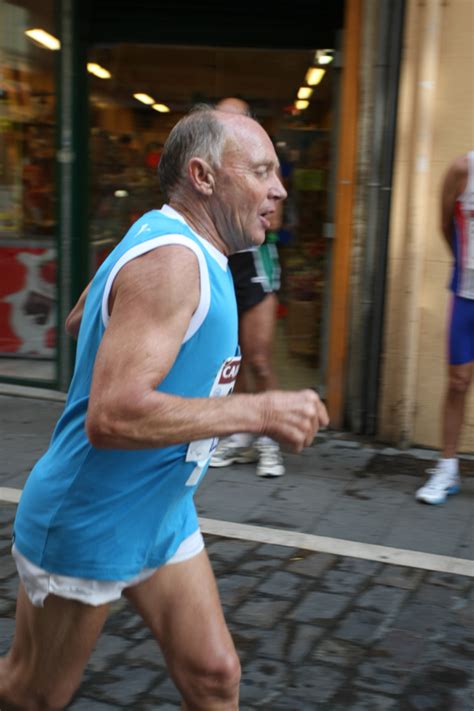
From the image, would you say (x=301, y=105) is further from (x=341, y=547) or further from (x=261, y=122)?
(x=341, y=547)

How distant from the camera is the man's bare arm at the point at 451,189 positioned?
195 inches

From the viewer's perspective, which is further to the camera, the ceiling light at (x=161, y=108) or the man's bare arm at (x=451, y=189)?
the ceiling light at (x=161, y=108)

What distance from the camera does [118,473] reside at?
7.20ft

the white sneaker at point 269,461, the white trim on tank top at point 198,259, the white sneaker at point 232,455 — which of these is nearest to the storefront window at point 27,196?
the white sneaker at point 232,455

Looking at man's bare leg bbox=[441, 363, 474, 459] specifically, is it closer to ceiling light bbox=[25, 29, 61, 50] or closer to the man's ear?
the man's ear

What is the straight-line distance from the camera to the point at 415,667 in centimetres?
337

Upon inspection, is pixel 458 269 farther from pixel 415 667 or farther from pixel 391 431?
pixel 415 667

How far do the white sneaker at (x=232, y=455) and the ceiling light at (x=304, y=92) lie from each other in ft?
8.04

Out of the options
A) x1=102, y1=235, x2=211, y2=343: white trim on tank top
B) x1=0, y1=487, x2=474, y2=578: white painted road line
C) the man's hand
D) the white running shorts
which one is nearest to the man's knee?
the white running shorts

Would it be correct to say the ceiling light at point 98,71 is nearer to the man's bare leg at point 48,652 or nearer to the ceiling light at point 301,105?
the ceiling light at point 301,105

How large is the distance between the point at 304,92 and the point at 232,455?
101 inches

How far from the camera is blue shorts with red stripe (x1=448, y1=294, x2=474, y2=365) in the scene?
196 inches

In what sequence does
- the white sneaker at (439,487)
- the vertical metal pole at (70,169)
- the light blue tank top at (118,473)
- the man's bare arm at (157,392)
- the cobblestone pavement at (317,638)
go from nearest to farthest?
the man's bare arm at (157,392)
the light blue tank top at (118,473)
the cobblestone pavement at (317,638)
the white sneaker at (439,487)
the vertical metal pole at (70,169)

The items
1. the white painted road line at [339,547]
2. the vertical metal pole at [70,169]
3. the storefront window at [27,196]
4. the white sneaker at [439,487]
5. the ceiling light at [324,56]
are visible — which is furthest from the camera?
the storefront window at [27,196]
